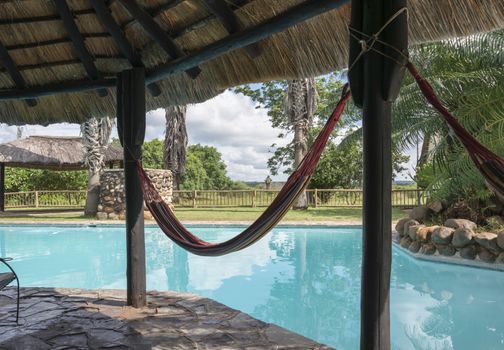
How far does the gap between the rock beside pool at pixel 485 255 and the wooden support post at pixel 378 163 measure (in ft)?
17.8

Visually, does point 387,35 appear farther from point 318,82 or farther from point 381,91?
point 318,82

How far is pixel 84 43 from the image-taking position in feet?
10.8

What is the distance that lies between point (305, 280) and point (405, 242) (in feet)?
8.53

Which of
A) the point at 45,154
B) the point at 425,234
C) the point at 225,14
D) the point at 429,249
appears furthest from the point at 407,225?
the point at 45,154

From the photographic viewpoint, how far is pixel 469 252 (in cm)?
634

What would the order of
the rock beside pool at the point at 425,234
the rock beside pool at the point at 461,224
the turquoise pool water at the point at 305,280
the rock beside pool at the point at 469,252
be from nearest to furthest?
the turquoise pool water at the point at 305,280, the rock beside pool at the point at 469,252, the rock beside pool at the point at 461,224, the rock beside pool at the point at 425,234

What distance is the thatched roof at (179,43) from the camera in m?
2.10

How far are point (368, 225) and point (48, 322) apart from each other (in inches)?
92.8

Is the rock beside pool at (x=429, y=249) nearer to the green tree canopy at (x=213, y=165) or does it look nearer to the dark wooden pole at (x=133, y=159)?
the dark wooden pole at (x=133, y=159)

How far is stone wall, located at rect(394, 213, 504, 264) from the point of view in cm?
611

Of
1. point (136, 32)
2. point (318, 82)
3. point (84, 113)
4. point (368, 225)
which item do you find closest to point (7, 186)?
point (318, 82)

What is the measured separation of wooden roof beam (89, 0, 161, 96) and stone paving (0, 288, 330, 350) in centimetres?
185

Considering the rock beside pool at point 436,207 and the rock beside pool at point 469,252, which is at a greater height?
the rock beside pool at point 436,207

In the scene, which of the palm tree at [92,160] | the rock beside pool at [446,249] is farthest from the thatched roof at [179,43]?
the palm tree at [92,160]
